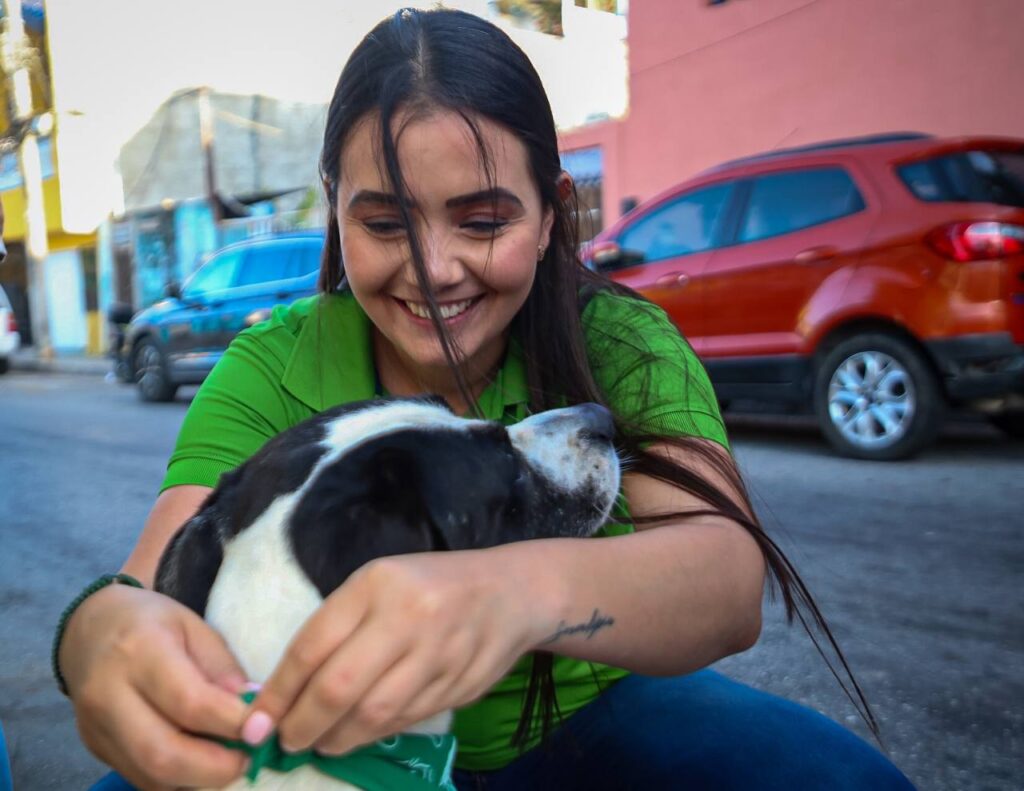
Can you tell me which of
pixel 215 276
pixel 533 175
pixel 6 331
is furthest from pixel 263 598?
pixel 6 331

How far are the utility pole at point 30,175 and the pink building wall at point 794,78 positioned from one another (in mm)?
14251

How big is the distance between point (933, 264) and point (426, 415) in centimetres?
483

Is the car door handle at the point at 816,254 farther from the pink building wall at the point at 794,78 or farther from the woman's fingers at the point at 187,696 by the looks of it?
Result: the woman's fingers at the point at 187,696

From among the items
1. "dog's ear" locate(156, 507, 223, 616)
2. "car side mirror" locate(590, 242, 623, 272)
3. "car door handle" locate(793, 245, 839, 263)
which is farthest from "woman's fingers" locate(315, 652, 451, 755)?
"car side mirror" locate(590, 242, 623, 272)

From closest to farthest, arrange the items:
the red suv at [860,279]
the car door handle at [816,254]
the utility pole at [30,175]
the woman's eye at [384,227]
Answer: the woman's eye at [384,227] < the red suv at [860,279] < the car door handle at [816,254] < the utility pole at [30,175]

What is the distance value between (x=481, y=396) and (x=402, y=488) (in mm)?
680

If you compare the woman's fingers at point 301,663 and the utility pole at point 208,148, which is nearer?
the woman's fingers at point 301,663

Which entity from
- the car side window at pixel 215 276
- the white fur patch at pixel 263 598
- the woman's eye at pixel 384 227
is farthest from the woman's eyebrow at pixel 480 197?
the car side window at pixel 215 276

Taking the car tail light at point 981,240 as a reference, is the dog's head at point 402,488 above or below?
below

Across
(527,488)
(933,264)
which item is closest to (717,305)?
(933,264)

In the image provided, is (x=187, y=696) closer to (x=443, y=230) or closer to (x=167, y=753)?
(x=167, y=753)

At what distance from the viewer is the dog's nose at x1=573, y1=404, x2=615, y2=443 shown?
164cm

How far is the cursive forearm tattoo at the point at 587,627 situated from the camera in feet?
3.74

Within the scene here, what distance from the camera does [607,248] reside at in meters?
7.17
